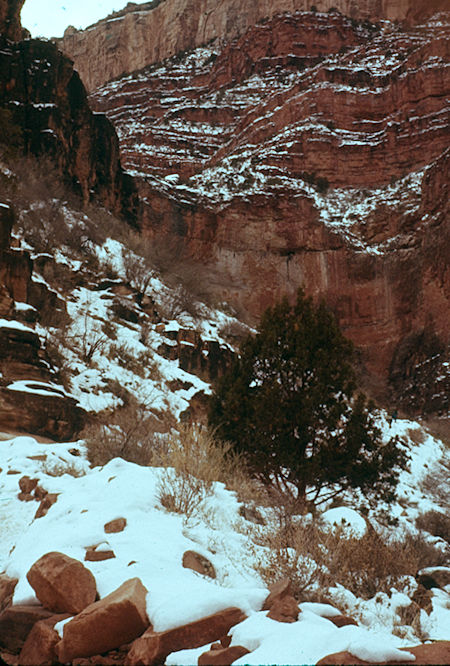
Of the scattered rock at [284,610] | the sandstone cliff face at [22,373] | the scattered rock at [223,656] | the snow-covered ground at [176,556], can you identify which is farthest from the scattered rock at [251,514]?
the sandstone cliff face at [22,373]

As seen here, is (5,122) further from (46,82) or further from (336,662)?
(46,82)

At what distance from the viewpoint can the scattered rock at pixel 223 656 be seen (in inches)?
107

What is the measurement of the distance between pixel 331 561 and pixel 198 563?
1533 mm

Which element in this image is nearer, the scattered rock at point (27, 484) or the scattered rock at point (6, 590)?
the scattered rock at point (6, 590)

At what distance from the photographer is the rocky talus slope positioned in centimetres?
3838

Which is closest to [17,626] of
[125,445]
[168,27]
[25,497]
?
[25,497]

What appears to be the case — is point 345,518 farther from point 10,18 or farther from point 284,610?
point 10,18

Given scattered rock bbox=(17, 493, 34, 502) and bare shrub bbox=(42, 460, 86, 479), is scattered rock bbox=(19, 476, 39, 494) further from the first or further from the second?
bare shrub bbox=(42, 460, 86, 479)

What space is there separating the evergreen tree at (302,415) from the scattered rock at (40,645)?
23.3ft

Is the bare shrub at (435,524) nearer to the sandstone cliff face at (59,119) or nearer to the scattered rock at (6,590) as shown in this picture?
the scattered rock at (6,590)

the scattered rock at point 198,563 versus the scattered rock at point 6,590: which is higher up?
the scattered rock at point 198,563

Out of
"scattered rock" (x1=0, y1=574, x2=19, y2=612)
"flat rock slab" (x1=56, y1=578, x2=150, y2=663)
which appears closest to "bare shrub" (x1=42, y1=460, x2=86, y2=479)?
"scattered rock" (x1=0, y1=574, x2=19, y2=612)

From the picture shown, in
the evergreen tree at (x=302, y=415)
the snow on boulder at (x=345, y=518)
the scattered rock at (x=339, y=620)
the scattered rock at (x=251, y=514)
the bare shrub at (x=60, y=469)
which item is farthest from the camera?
the evergreen tree at (x=302, y=415)

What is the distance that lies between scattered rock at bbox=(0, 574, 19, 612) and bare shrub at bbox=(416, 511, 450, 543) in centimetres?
1085
